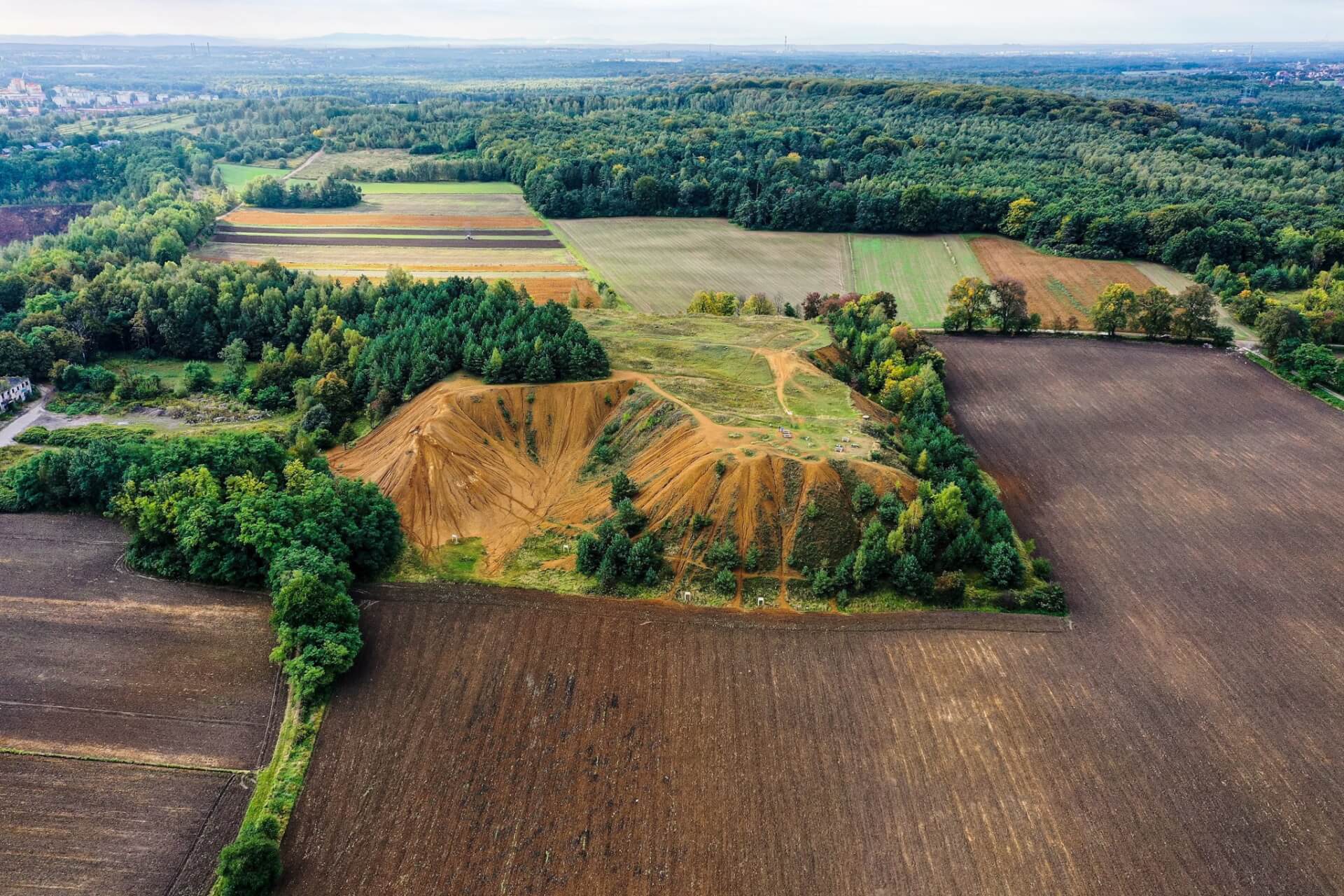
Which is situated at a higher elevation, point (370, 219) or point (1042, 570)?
point (370, 219)

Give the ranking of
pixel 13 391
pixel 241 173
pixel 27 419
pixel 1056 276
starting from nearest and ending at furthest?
pixel 27 419, pixel 13 391, pixel 1056 276, pixel 241 173

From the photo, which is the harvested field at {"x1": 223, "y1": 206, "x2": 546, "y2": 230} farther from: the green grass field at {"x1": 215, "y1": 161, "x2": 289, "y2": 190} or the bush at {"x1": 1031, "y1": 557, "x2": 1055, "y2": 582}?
the bush at {"x1": 1031, "y1": 557, "x2": 1055, "y2": 582}

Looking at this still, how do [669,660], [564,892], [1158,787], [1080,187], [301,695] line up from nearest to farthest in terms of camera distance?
[564,892] < [1158,787] < [301,695] < [669,660] < [1080,187]

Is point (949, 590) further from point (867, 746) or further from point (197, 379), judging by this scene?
point (197, 379)

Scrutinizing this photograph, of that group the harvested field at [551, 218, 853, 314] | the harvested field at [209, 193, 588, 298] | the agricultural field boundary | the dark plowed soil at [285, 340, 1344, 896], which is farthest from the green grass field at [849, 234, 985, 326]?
the agricultural field boundary

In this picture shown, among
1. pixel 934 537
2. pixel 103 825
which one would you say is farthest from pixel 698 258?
pixel 103 825

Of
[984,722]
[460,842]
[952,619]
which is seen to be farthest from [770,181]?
[460,842]

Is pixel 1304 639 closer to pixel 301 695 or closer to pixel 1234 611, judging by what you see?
pixel 1234 611

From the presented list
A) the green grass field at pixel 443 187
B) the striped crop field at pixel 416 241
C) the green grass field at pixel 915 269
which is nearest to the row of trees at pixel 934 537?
the green grass field at pixel 915 269
